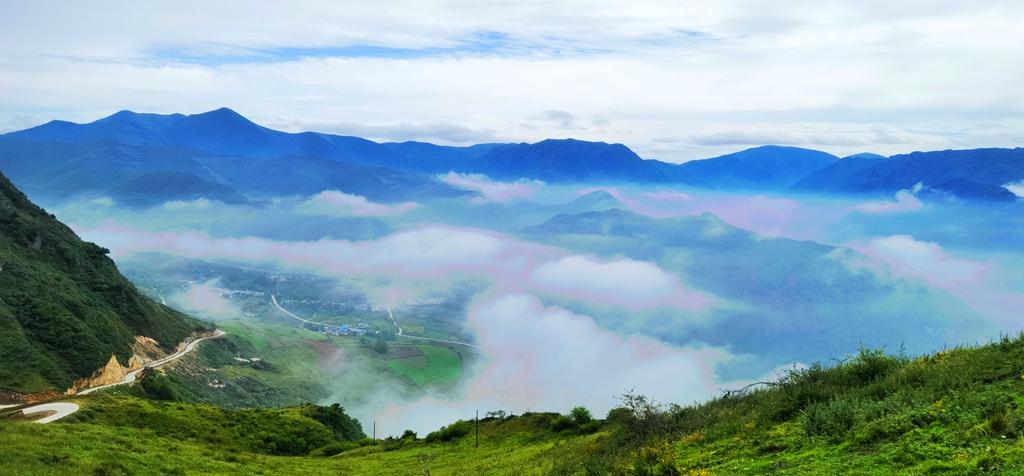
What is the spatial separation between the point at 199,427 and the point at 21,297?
8395 centimetres

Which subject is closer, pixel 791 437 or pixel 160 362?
pixel 791 437

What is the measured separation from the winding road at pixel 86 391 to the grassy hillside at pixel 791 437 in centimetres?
1472

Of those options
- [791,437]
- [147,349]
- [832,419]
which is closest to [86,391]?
[147,349]

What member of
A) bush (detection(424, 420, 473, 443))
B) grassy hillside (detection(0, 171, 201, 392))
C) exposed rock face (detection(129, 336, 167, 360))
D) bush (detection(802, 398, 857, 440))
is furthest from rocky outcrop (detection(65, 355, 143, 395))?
bush (detection(802, 398, 857, 440))

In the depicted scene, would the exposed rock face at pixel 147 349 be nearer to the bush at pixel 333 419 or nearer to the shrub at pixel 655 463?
the bush at pixel 333 419

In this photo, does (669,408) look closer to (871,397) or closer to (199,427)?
(871,397)

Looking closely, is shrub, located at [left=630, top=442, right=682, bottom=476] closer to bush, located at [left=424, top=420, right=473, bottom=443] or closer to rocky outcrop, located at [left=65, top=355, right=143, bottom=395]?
bush, located at [left=424, top=420, right=473, bottom=443]

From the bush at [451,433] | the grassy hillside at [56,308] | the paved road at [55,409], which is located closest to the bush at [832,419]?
the bush at [451,433]

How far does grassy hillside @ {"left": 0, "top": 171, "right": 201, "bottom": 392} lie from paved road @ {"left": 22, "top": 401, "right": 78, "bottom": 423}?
36.6m

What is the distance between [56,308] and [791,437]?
130 m

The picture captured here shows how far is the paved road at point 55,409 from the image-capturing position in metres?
50.2

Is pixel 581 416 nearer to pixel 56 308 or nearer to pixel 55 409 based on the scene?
pixel 55 409

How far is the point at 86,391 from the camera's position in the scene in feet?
325

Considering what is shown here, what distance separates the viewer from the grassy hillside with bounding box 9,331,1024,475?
1583cm
